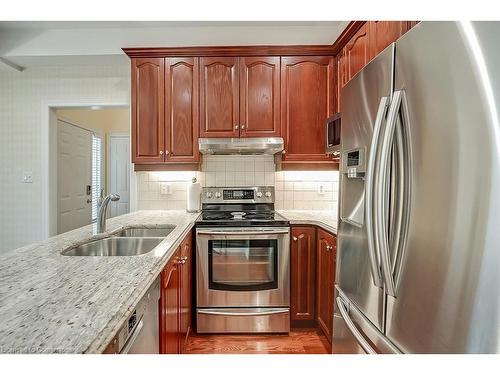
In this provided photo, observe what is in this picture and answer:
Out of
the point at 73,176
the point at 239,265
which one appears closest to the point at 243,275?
the point at 239,265

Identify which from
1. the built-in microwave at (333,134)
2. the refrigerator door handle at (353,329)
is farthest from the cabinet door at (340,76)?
the refrigerator door handle at (353,329)

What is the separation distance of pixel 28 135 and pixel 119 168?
2.01 metres

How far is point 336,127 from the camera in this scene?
224cm

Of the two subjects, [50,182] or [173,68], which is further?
[50,182]

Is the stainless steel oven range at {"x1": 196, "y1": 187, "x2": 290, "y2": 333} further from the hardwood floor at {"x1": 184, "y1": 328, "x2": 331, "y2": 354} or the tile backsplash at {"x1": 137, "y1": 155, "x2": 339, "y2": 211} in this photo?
the tile backsplash at {"x1": 137, "y1": 155, "x2": 339, "y2": 211}

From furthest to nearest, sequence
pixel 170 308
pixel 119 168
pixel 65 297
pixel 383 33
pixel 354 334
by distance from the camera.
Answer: pixel 119 168, pixel 383 33, pixel 170 308, pixel 354 334, pixel 65 297

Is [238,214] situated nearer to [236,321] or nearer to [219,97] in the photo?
[236,321]

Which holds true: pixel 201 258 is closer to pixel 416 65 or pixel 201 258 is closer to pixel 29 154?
pixel 416 65

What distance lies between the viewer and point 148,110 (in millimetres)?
2799

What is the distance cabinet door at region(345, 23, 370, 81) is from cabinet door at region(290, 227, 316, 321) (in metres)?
1.27

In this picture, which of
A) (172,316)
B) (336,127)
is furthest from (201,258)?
(336,127)

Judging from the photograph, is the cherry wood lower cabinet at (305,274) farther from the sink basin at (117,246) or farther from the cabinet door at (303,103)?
the sink basin at (117,246)

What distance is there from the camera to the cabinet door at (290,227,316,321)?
246cm
